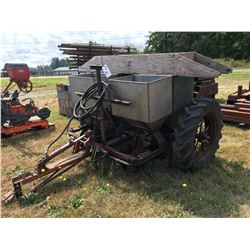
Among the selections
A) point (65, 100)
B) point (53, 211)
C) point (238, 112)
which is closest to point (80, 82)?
point (53, 211)

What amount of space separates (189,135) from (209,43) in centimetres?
2468

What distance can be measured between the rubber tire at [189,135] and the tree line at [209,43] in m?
22.6

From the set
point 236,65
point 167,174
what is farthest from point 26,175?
point 236,65

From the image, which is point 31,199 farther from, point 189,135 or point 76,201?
point 189,135

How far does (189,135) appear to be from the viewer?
127 inches

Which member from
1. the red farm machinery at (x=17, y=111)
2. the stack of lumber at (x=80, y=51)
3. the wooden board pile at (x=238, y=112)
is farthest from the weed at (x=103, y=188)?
the stack of lumber at (x=80, y=51)

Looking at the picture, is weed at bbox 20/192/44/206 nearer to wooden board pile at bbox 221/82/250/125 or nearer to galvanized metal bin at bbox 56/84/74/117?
galvanized metal bin at bbox 56/84/74/117

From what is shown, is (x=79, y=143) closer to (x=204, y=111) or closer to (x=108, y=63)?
(x=108, y=63)

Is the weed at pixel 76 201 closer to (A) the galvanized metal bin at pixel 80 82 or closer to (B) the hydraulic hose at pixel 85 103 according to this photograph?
(B) the hydraulic hose at pixel 85 103

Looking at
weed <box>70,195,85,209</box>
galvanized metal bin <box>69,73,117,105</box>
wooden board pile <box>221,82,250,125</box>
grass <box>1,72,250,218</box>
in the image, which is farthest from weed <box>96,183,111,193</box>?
wooden board pile <box>221,82,250,125</box>

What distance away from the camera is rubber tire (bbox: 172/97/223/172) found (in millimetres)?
3215

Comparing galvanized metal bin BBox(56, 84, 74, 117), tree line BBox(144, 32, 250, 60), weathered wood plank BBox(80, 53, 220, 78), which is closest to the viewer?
weathered wood plank BBox(80, 53, 220, 78)

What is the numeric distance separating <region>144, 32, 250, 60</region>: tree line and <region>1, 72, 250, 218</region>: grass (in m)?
22.5

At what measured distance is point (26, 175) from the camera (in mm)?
3229
